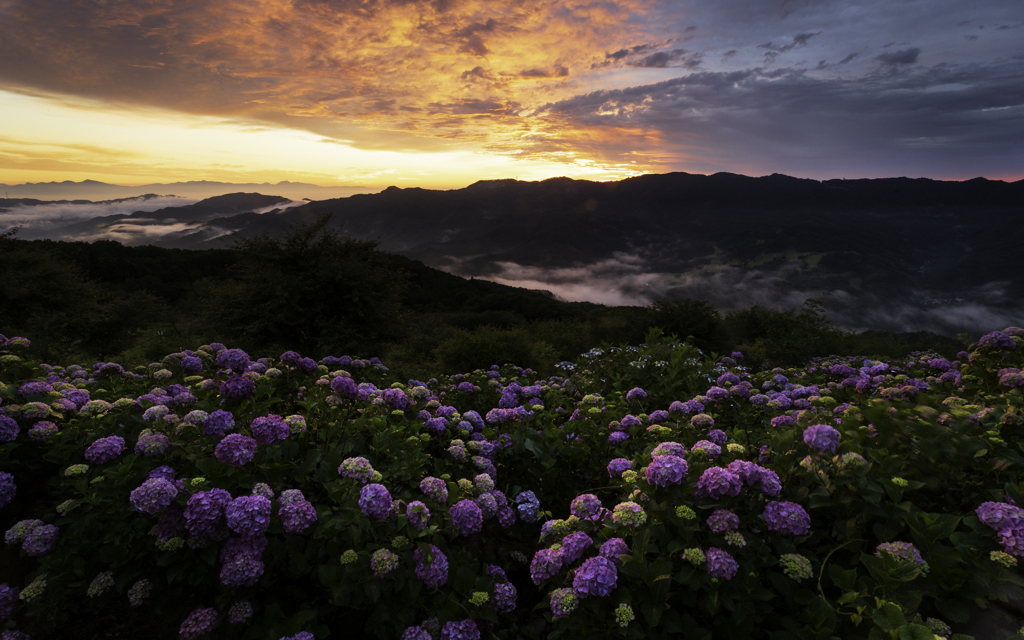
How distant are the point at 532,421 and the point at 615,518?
75.4 inches

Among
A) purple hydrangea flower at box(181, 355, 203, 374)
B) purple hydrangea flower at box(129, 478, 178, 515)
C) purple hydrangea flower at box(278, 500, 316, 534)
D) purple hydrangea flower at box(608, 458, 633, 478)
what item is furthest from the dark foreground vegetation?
purple hydrangea flower at box(129, 478, 178, 515)

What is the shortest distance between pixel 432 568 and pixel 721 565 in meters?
1.49

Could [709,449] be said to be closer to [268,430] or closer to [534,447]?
[534,447]

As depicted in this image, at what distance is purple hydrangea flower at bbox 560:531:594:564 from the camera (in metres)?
2.45

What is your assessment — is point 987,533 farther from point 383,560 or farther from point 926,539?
point 383,560

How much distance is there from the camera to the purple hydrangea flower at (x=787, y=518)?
93.6 inches

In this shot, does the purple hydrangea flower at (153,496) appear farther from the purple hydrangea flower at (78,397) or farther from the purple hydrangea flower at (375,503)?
the purple hydrangea flower at (78,397)

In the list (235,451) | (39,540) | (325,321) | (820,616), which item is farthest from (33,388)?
(325,321)

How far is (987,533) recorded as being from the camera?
229 cm

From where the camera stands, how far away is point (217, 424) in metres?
2.87

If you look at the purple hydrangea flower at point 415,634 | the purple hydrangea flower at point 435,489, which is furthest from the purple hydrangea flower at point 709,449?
the purple hydrangea flower at point 415,634

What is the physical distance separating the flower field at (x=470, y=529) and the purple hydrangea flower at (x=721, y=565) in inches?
0.5

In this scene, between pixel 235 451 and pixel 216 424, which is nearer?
pixel 235 451

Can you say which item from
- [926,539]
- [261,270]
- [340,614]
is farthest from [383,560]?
[261,270]
